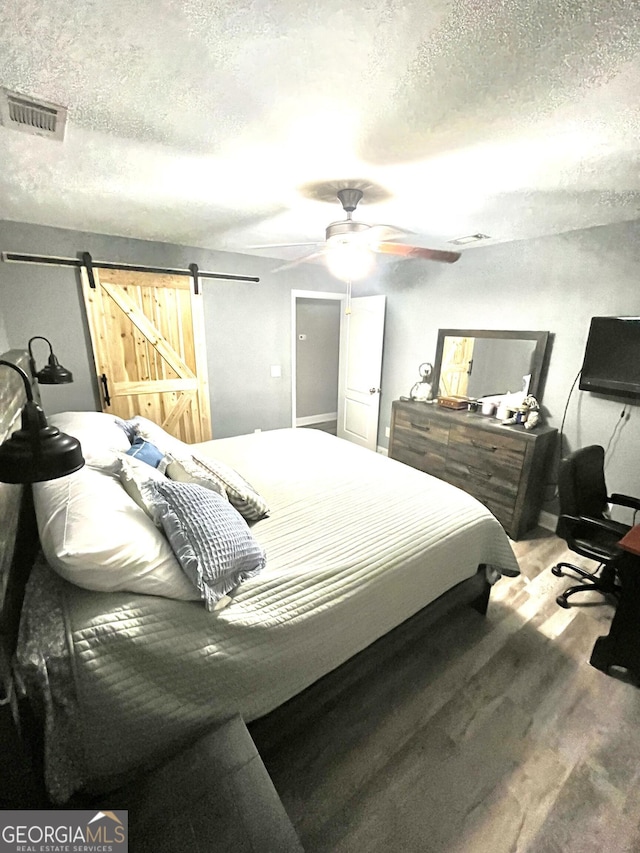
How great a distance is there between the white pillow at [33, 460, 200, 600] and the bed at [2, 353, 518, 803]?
1 cm

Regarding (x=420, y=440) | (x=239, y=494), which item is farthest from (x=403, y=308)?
(x=239, y=494)

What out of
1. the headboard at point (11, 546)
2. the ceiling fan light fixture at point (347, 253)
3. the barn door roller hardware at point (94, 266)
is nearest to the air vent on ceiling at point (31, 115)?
the headboard at point (11, 546)

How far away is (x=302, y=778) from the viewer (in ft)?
4.27

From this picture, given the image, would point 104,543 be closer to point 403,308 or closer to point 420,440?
point 420,440

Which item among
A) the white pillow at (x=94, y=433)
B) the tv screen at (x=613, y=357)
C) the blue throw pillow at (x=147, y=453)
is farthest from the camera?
the tv screen at (x=613, y=357)

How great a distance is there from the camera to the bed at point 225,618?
3.00 feet

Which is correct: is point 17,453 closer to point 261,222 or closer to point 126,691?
point 126,691

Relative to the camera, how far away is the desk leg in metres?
1.59

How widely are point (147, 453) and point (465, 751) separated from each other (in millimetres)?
1956

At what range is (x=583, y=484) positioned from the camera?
210 cm

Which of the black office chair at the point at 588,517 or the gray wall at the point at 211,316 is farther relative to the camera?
the gray wall at the point at 211,316

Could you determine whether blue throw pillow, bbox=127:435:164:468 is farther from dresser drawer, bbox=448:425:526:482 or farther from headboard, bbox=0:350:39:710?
dresser drawer, bbox=448:425:526:482

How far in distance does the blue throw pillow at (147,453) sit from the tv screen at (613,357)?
2996 millimetres

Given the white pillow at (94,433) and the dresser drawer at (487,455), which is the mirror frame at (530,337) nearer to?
the dresser drawer at (487,455)
